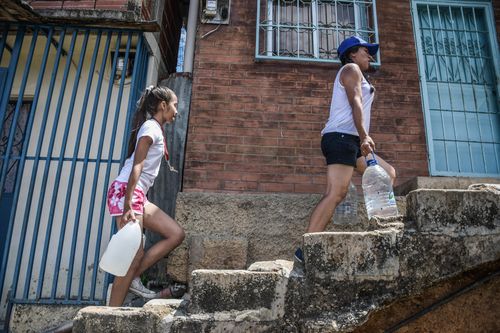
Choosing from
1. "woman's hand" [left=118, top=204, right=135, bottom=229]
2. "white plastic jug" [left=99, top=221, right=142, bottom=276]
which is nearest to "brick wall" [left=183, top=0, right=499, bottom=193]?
"woman's hand" [left=118, top=204, right=135, bottom=229]

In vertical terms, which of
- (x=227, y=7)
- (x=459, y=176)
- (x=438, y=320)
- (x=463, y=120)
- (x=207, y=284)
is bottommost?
(x=438, y=320)

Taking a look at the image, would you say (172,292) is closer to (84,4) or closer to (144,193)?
(144,193)

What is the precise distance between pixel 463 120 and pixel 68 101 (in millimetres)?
4716

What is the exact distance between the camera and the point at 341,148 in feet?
11.0

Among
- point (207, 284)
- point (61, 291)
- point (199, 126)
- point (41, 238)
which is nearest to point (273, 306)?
point (207, 284)

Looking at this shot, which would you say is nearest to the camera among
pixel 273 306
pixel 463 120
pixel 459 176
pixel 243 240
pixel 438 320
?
pixel 273 306

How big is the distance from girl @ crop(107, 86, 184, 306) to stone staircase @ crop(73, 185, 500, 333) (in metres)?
0.87

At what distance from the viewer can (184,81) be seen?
17.4 feet

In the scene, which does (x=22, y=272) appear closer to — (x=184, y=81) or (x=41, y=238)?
(x=41, y=238)

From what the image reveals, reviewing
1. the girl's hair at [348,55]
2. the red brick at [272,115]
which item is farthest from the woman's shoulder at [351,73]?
the red brick at [272,115]

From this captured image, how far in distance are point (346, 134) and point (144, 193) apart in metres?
1.64

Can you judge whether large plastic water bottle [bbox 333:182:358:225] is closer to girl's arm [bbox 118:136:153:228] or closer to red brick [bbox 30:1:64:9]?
girl's arm [bbox 118:136:153:228]

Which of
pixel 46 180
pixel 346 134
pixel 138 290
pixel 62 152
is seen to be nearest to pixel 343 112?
pixel 346 134

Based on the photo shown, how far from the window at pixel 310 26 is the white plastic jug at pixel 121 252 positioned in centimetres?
286
